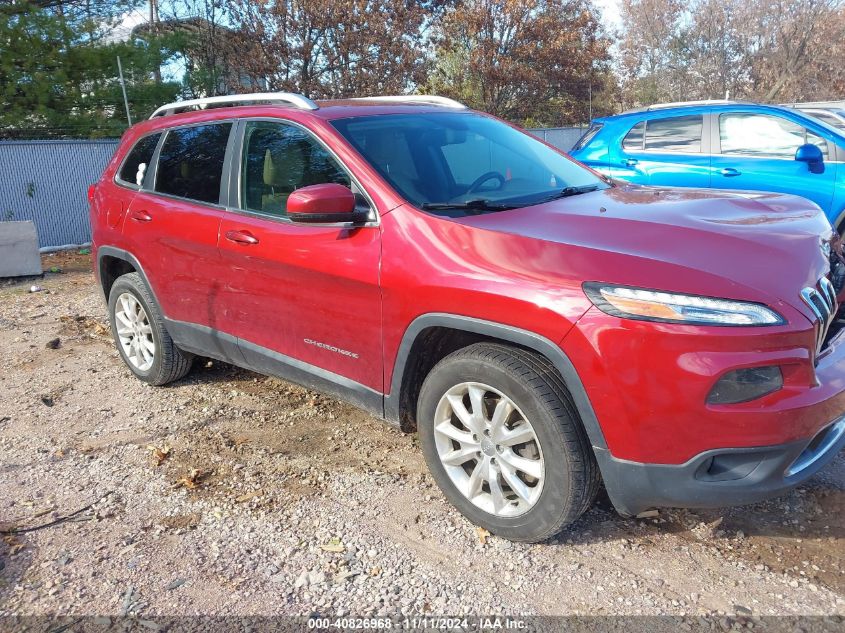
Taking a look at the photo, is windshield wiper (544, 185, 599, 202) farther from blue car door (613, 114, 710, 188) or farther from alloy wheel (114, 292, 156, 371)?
blue car door (613, 114, 710, 188)

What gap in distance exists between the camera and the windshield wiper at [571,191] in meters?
3.47

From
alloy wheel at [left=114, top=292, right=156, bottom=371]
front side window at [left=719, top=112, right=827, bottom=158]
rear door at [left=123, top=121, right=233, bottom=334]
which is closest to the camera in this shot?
rear door at [left=123, top=121, right=233, bottom=334]

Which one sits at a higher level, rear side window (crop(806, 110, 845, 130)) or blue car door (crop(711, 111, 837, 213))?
rear side window (crop(806, 110, 845, 130))

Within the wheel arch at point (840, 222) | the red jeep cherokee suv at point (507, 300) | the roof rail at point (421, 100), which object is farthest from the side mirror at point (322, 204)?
the wheel arch at point (840, 222)

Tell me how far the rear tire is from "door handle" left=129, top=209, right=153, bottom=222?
1.23 ft

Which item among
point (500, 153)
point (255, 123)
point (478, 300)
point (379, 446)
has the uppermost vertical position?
point (255, 123)

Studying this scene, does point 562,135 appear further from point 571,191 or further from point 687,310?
point 687,310

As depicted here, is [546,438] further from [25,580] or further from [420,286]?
[25,580]

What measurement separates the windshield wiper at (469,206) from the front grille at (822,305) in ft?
4.10

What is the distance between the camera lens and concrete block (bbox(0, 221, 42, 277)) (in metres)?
8.40

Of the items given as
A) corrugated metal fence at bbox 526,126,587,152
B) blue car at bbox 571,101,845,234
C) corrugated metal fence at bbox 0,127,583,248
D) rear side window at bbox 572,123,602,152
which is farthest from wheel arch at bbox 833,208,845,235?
corrugated metal fence at bbox 526,126,587,152

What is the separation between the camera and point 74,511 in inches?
131

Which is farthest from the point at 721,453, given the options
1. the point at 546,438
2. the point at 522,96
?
the point at 522,96

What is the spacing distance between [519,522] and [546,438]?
0.43 m
